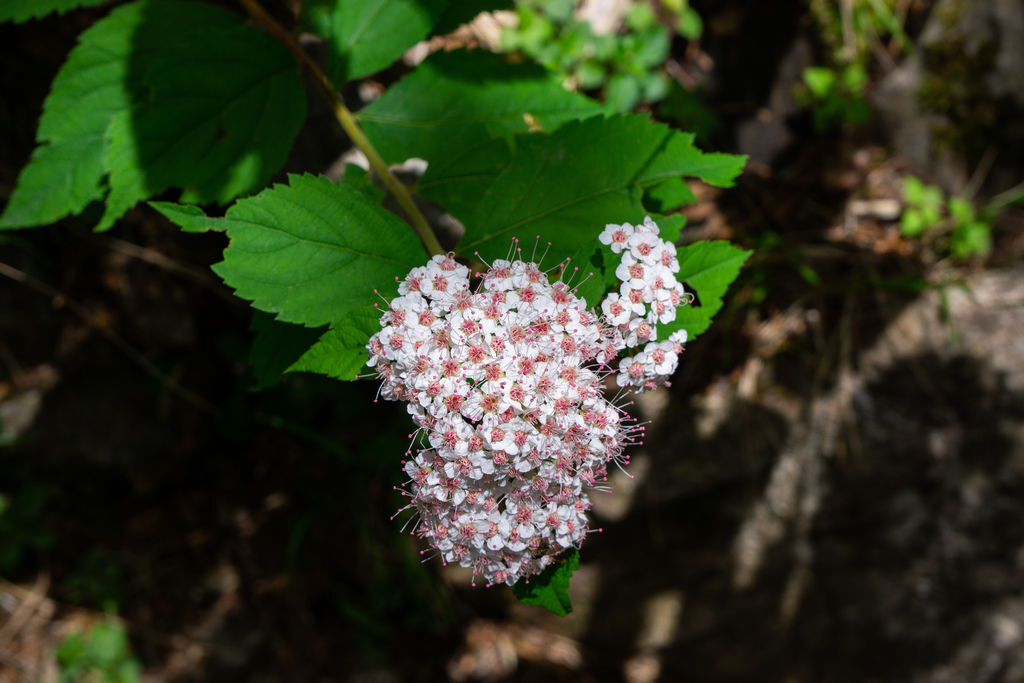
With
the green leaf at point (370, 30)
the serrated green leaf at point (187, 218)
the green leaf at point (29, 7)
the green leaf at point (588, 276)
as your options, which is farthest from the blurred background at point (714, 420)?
the green leaf at point (588, 276)

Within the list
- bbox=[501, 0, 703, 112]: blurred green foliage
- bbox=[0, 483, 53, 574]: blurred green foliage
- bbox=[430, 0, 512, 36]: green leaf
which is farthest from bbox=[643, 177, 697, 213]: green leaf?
bbox=[0, 483, 53, 574]: blurred green foliage

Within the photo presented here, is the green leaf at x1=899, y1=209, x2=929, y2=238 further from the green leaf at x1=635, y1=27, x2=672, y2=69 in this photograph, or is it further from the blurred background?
the green leaf at x1=635, y1=27, x2=672, y2=69

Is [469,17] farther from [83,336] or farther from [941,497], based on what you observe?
[941,497]

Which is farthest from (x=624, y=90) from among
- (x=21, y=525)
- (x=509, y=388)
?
(x=21, y=525)

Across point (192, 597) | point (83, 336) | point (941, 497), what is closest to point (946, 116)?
point (941, 497)

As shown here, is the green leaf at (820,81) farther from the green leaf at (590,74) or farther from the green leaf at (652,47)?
the green leaf at (590,74)

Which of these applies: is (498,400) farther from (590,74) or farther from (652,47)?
(652,47)
